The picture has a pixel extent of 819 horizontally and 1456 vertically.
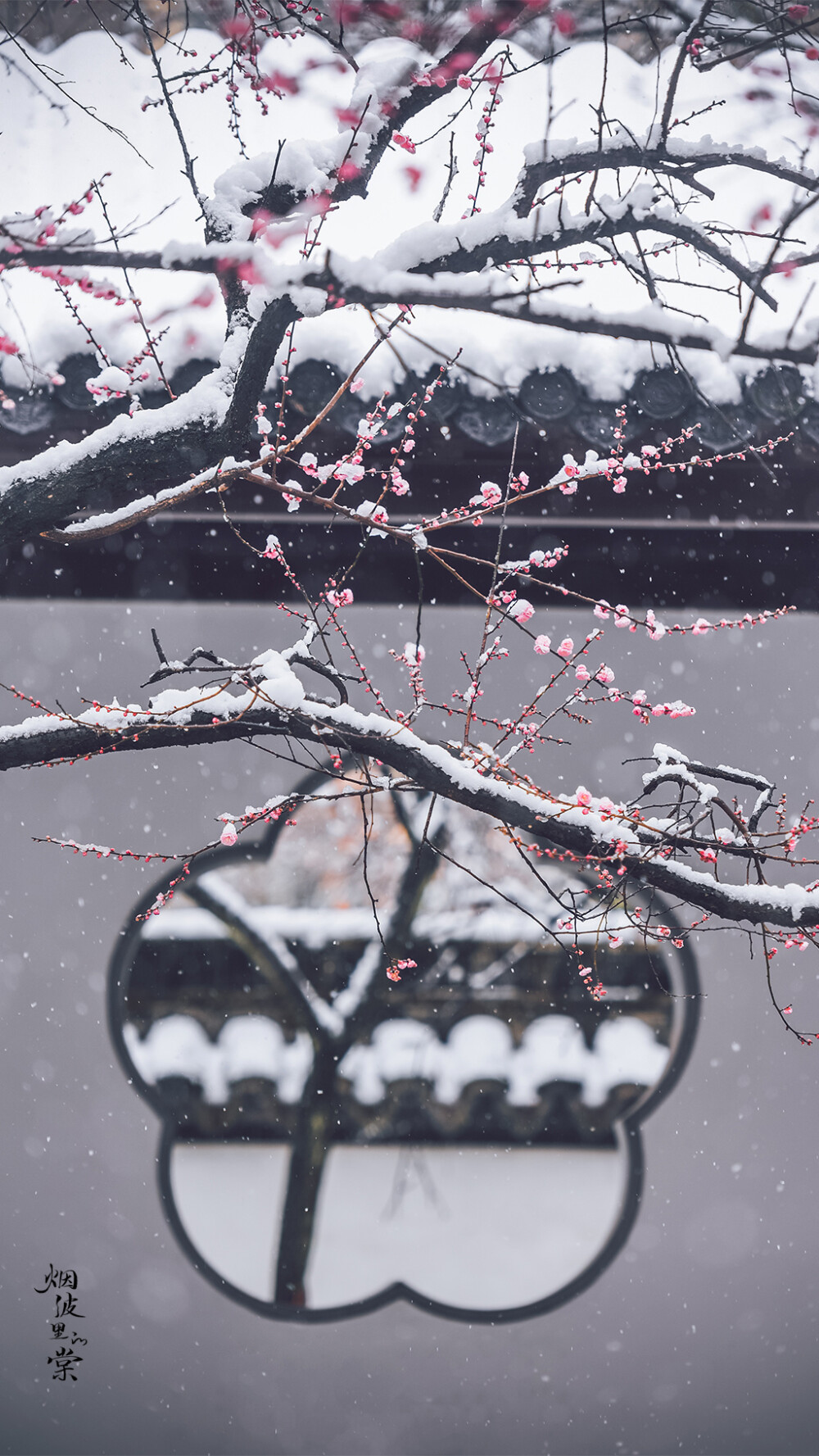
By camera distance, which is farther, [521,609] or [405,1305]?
[405,1305]

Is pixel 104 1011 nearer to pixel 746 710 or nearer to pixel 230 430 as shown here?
pixel 230 430

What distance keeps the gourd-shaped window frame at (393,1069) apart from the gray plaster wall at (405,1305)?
0.12 meters

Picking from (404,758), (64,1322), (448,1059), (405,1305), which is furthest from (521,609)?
(64,1322)

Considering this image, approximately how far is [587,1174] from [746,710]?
1.85m

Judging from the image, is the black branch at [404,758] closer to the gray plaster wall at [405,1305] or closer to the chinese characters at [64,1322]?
the gray plaster wall at [405,1305]

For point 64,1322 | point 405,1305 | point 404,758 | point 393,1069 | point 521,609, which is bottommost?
point 64,1322

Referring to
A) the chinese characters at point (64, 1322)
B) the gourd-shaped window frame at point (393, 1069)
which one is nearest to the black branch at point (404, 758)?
the gourd-shaped window frame at point (393, 1069)

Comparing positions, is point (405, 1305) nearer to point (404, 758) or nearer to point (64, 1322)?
point (64, 1322)

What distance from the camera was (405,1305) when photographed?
2.86m

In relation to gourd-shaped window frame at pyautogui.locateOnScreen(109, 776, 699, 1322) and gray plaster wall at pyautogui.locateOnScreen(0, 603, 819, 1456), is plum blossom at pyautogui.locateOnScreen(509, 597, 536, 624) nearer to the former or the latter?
gray plaster wall at pyautogui.locateOnScreen(0, 603, 819, 1456)

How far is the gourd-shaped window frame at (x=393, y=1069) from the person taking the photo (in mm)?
2842

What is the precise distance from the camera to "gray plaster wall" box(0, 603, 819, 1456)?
284 cm

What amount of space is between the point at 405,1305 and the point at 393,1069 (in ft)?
2.87

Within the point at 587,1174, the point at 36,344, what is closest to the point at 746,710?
the point at 587,1174
